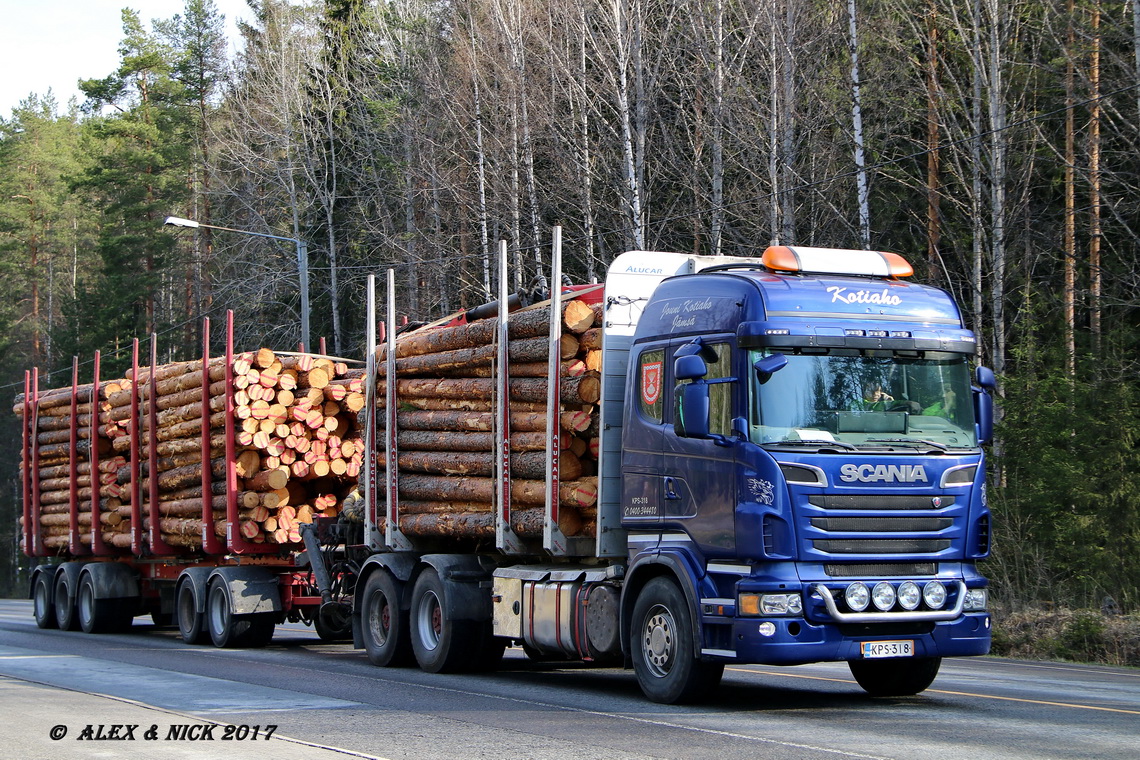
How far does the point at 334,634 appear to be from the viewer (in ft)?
61.0

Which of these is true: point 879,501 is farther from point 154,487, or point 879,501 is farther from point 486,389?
point 154,487

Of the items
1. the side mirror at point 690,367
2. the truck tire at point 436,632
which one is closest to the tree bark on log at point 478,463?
the truck tire at point 436,632

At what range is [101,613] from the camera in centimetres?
2075

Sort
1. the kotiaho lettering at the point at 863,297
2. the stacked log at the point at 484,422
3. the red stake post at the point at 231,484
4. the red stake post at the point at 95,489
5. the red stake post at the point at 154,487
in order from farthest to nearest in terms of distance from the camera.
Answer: the red stake post at the point at 95,489 → the red stake post at the point at 154,487 → the red stake post at the point at 231,484 → the stacked log at the point at 484,422 → the kotiaho lettering at the point at 863,297

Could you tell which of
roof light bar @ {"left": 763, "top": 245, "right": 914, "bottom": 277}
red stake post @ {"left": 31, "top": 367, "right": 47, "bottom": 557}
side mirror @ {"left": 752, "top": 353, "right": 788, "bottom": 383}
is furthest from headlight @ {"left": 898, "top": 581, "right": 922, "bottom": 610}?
red stake post @ {"left": 31, "top": 367, "right": 47, "bottom": 557}

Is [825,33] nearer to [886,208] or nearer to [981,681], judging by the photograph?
[886,208]

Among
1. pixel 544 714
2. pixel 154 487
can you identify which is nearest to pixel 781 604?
pixel 544 714

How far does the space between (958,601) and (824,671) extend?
4217 mm

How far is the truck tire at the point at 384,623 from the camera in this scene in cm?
1399

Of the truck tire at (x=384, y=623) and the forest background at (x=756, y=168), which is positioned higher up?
the forest background at (x=756, y=168)

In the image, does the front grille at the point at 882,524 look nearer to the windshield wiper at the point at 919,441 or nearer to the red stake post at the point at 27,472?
the windshield wiper at the point at 919,441

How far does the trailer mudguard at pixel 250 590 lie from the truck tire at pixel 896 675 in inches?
340

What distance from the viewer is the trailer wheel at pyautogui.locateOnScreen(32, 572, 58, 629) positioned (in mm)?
22516

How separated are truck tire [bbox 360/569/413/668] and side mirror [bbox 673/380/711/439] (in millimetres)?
5398
